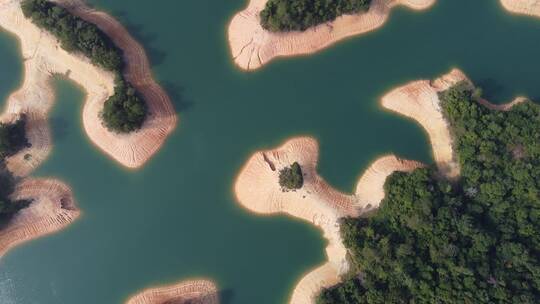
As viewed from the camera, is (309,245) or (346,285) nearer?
(346,285)

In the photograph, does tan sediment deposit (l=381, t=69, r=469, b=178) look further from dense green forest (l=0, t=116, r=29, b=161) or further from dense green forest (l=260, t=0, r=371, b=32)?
dense green forest (l=0, t=116, r=29, b=161)

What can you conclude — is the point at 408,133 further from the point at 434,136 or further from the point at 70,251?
the point at 70,251

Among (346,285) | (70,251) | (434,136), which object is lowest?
(346,285)

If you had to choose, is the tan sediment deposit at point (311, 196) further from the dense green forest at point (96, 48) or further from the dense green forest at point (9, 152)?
the dense green forest at point (9, 152)

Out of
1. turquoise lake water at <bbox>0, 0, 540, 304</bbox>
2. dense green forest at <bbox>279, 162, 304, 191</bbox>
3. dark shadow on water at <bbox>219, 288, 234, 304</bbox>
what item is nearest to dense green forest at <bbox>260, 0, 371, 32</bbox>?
turquoise lake water at <bbox>0, 0, 540, 304</bbox>

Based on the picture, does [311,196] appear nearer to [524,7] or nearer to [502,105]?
[502,105]

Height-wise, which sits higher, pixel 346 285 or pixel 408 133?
pixel 408 133

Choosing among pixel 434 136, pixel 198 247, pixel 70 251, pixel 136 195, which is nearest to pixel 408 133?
pixel 434 136
